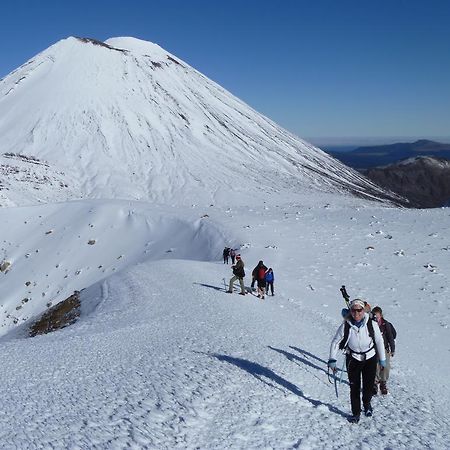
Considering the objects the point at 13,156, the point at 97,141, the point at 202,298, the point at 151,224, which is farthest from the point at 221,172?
the point at 202,298

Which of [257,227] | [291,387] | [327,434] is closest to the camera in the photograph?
[327,434]

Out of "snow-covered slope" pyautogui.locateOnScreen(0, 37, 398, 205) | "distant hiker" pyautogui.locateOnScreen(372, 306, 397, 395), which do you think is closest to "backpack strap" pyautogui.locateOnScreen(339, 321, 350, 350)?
"distant hiker" pyautogui.locateOnScreen(372, 306, 397, 395)

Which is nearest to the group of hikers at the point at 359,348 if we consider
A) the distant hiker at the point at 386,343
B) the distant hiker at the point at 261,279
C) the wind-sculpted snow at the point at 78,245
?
the distant hiker at the point at 386,343

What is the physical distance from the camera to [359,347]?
28.5 ft

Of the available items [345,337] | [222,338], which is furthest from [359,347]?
[222,338]

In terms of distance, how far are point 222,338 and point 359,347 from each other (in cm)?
576

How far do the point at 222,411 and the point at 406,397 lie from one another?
15.8ft

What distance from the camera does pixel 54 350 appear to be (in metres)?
13.8

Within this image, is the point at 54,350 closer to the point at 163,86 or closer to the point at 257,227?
the point at 257,227

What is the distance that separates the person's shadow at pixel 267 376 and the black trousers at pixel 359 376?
2.05ft

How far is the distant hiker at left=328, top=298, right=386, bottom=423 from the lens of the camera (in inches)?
341

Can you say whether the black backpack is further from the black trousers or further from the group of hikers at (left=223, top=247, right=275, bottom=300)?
the group of hikers at (left=223, top=247, right=275, bottom=300)

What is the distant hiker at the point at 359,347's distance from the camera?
8664mm

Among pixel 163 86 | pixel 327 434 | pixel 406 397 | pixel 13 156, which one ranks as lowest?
pixel 406 397
